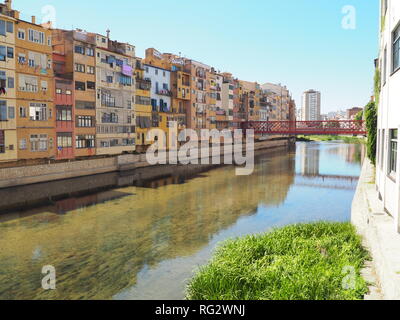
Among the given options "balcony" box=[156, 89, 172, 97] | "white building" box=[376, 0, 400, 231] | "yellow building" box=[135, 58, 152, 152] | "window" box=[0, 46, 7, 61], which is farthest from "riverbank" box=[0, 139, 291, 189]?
"white building" box=[376, 0, 400, 231]

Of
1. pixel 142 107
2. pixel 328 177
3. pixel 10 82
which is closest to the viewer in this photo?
pixel 10 82

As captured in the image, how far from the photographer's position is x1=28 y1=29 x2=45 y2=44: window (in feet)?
118

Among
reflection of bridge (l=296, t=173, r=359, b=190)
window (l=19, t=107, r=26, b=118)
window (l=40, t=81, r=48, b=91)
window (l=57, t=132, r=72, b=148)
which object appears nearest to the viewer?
window (l=19, t=107, r=26, b=118)

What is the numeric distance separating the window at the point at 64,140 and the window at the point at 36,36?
973 centimetres

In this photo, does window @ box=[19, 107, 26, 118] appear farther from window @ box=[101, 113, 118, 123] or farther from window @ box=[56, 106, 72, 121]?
window @ box=[101, 113, 118, 123]

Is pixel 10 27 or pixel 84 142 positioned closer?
pixel 10 27

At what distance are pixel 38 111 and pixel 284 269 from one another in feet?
109

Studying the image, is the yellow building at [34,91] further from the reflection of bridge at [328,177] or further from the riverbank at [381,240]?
the riverbank at [381,240]

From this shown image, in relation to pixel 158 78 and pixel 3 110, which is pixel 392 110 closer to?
pixel 3 110

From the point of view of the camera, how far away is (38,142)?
1465 inches

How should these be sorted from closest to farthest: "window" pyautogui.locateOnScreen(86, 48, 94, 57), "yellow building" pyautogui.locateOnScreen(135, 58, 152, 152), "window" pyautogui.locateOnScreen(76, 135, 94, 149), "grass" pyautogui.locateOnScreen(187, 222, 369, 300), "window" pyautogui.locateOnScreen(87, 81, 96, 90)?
1. "grass" pyautogui.locateOnScreen(187, 222, 369, 300)
2. "window" pyautogui.locateOnScreen(76, 135, 94, 149)
3. "window" pyautogui.locateOnScreen(86, 48, 94, 57)
4. "window" pyautogui.locateOnScreen(87, 81, 96, 90)
5. "yellow building" pyautogui.locateOnScreen(135, 58, 152, 152)

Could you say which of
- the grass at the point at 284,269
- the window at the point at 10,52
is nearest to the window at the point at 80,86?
the window at the point at 10,52

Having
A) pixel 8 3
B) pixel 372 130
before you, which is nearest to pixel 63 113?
pixel 8 3

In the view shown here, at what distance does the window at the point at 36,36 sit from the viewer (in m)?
35.9
